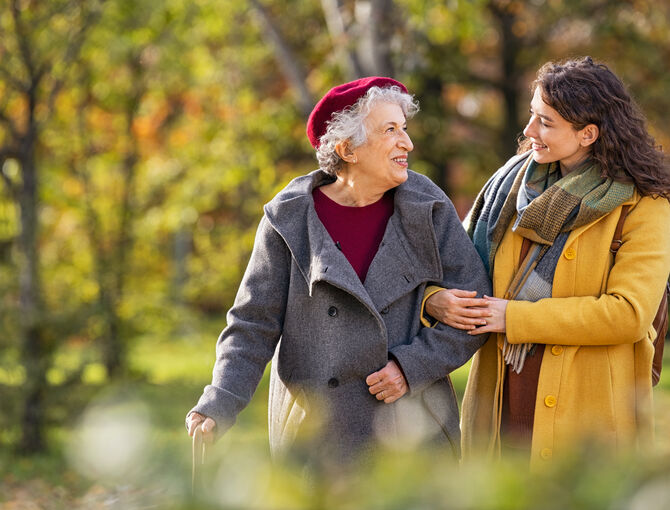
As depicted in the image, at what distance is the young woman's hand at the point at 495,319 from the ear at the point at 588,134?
0.57 metres

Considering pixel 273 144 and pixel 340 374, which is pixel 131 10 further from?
pixel 340 374

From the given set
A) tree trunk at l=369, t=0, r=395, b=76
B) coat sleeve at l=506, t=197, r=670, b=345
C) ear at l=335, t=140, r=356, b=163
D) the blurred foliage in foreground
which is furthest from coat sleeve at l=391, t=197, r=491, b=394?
tree trunk at l=369, t=0, r=395, b=76

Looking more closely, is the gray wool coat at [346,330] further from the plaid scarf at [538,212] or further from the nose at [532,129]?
the nose at [532,129]

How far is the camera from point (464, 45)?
14.1 metres

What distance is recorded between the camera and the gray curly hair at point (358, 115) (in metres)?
3.03

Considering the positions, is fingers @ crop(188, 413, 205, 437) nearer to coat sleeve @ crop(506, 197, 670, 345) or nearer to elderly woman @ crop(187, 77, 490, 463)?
elderly woman @ crop(187, 77, 490, 463)

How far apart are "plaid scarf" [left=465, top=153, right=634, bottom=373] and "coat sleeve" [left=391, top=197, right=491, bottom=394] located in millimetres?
96

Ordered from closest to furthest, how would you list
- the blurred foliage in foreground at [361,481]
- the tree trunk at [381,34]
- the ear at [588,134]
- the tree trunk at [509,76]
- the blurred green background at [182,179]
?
the blurred foliage in foreground at [361,481] < the blurred green background at [182,179] < the ear at [588,134] < the tree trunk at [381,34] < the tree trunk at [509,76]

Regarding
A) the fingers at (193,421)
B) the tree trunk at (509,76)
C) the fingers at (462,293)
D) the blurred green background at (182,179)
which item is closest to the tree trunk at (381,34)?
the blurred green background at (182,179)

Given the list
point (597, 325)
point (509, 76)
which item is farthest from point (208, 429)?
point (509, 76)

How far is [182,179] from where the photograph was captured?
12000 mm

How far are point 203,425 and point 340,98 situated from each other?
1.15 meters

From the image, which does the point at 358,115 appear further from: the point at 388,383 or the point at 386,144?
the point at 388,383

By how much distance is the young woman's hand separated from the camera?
9.77 ft
